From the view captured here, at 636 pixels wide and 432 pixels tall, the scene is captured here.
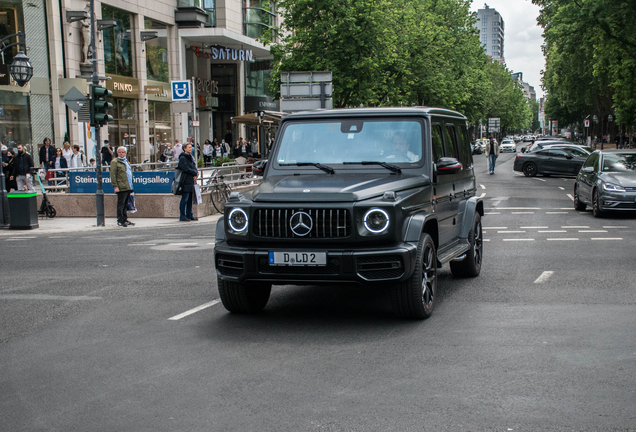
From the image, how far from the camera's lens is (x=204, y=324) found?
6988mm

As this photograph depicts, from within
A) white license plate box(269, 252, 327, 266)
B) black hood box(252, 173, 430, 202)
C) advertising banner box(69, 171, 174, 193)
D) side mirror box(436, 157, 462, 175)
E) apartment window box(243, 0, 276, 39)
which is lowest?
advertising banner box(69, 171, 174, 193)

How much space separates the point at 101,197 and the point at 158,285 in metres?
9.50

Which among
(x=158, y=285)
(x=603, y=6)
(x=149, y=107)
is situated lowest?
(x=158, y=285)

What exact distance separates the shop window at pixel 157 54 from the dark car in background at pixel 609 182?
2383 centimetres

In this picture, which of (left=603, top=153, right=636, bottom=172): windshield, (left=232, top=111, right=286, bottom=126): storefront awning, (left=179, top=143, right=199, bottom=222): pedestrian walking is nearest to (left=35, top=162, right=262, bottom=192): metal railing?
(left=179, top=143, right=199, bottom=222): pedestrian walking

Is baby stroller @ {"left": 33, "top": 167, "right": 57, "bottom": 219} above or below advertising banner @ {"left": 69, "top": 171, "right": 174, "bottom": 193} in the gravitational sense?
below

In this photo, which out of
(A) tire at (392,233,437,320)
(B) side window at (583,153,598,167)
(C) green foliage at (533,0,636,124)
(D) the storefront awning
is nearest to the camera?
(A) tire at (392,233,437,320)

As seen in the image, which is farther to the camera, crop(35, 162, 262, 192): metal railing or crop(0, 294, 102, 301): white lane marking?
crop(35, 162, 262, 192): metal railing

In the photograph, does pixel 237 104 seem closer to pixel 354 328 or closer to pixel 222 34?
pixel 222 34

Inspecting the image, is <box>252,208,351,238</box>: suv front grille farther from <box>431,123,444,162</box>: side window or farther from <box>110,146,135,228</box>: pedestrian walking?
<box>110,146,135,228</box>: pedestrian walking

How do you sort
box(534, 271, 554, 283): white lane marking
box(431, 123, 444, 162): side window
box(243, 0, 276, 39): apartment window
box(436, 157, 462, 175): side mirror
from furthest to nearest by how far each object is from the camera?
box(243, 0, 276, 39): apartment window < box(534, 271, 554, 283): white lane marking < box(431, 123, 444, 162): side window < box(436, 157, 462, 175): side mirror

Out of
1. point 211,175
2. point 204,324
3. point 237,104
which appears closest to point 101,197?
point 211,175

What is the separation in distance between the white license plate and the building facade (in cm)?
1367

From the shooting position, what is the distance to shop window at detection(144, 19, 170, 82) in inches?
1448
